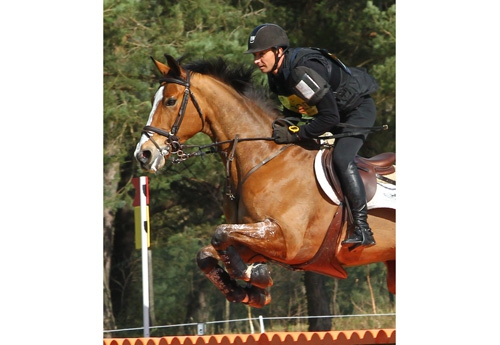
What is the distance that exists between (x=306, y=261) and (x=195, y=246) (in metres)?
9.74

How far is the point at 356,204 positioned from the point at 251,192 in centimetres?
69

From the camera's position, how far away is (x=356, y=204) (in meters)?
6.03

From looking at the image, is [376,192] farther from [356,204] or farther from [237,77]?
[237,77]

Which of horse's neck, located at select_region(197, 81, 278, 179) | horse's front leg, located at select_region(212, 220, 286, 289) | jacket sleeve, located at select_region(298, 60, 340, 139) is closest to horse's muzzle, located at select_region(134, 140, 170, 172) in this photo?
horse's neck, located at select_region(197, 81, 278, 179)

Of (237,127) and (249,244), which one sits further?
(237,127)

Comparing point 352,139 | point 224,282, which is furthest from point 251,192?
point 352,139

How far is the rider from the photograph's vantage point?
19.5 feet

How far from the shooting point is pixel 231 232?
5.88 meters

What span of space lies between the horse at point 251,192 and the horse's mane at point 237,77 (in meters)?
0.02

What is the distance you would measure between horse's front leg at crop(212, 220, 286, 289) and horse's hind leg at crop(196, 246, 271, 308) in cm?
11

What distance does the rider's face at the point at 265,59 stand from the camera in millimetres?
6027

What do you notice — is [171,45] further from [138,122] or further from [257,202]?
[257,202]

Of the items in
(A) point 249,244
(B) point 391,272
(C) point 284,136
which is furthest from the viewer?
(B) point 391,272
